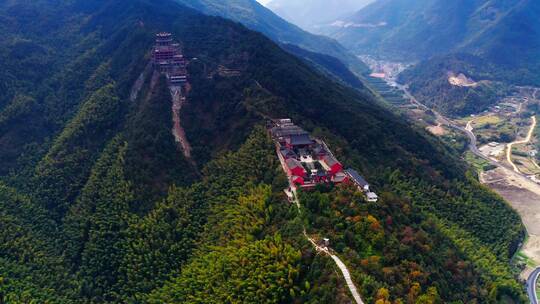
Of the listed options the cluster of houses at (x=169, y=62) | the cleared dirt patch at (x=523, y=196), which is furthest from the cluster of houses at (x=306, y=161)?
the cleared dirt patch at (x=523, y=196)

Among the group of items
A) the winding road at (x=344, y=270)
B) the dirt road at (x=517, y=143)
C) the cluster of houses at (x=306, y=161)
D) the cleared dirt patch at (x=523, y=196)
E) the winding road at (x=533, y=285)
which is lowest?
the winding road at (x=533, y=285)

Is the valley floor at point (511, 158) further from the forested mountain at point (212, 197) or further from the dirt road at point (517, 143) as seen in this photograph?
the forested mountain at point (212, 197)

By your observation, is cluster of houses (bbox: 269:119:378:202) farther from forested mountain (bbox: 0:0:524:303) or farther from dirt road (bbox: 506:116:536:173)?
dirt road (bbox: 506:116:536:173)

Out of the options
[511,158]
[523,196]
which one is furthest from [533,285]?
[511,158]

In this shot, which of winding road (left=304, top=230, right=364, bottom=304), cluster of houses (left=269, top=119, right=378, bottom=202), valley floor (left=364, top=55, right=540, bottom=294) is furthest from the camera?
valley floor (left=364, top=55, right=540, bottom=294)

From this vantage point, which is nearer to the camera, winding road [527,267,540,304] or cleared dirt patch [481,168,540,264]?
winding road [527,267,540,304]

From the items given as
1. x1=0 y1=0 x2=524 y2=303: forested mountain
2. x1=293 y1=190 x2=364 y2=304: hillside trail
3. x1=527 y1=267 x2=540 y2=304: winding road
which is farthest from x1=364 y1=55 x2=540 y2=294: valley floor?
x1=293 y1=190 x2=364 y2=304: hillside trail

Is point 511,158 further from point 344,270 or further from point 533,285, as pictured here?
point 344,270
